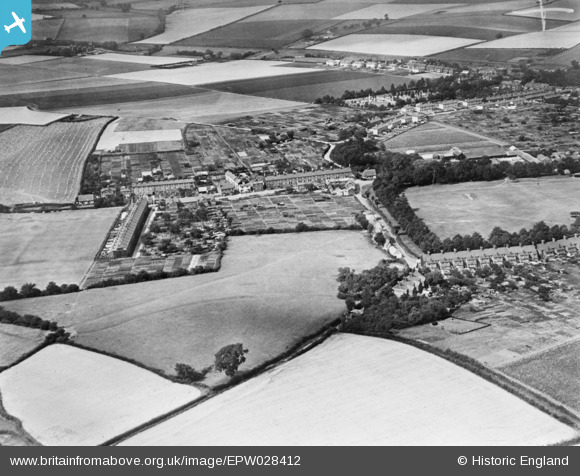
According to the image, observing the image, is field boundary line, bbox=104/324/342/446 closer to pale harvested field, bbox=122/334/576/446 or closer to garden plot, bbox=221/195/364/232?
pale harvested field, bbox=122/334/576/446

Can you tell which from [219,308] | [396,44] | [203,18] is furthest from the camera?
[396,44]

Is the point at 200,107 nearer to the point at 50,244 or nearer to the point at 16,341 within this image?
the point at 50,244

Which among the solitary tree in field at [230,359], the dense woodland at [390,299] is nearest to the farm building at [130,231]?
the dense woodland at [390,299]

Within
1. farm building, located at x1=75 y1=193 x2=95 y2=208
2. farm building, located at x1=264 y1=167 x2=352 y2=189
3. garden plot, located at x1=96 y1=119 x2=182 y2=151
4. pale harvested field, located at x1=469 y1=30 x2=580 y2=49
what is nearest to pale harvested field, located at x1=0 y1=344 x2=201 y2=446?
farm building, located at x1=75 y1=193 x2=95 y2=208

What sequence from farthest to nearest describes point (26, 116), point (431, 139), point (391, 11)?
point (391, 11) → point (26, 116) → point (431, 139)

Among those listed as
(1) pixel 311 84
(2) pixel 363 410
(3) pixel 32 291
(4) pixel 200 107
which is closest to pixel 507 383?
(2) pixel 363 410

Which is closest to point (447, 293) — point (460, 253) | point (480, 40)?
point (460, 253)

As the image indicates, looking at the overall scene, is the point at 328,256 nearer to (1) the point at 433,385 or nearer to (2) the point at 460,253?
(2) the point at 460,253
